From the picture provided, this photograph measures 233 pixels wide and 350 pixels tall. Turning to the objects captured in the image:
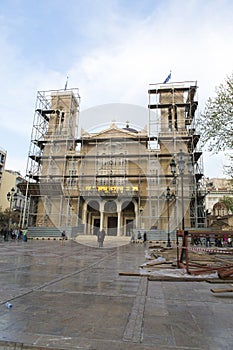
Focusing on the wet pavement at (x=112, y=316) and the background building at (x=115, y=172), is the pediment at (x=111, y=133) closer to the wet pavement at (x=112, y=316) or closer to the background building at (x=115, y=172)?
the background building at (x=115, y=172)

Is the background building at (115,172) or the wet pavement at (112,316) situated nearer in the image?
the wet pavement at (112,316)

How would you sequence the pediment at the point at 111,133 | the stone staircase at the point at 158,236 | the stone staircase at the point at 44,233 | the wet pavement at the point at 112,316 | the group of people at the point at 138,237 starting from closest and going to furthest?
the wet pavement at the point at 112,316 → the group of people at the point at 138,237 → the stone staircase at the point at 158,236 → the stone staircase at the point at 44,233 → the pediment at the point at 111,133

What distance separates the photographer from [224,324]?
3.03 m

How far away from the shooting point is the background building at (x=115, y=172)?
29.9 meters

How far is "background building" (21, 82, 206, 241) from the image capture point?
29859 millimetres

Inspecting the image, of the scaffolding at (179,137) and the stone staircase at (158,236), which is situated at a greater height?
the scaffolding at (179,137)

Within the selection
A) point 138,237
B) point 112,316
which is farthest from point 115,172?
point 112,316

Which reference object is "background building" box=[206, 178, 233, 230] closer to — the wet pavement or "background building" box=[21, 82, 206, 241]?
"background building" box=[21, 82, 206, 241]

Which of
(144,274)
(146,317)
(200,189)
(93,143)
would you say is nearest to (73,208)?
(93,143)

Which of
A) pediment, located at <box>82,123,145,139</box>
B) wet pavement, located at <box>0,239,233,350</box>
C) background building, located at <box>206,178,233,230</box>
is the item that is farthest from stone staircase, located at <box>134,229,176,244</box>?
wet pavement, located at <box>0,239,233,350</box>

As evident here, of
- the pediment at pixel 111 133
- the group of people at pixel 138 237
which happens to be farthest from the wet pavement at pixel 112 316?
the pediment at pixel 111 133

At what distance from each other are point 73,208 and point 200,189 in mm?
15784

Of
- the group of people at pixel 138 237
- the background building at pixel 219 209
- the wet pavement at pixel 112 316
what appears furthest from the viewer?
the group of people at pixel 138 237

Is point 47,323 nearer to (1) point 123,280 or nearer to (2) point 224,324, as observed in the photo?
(2) point 224,324
